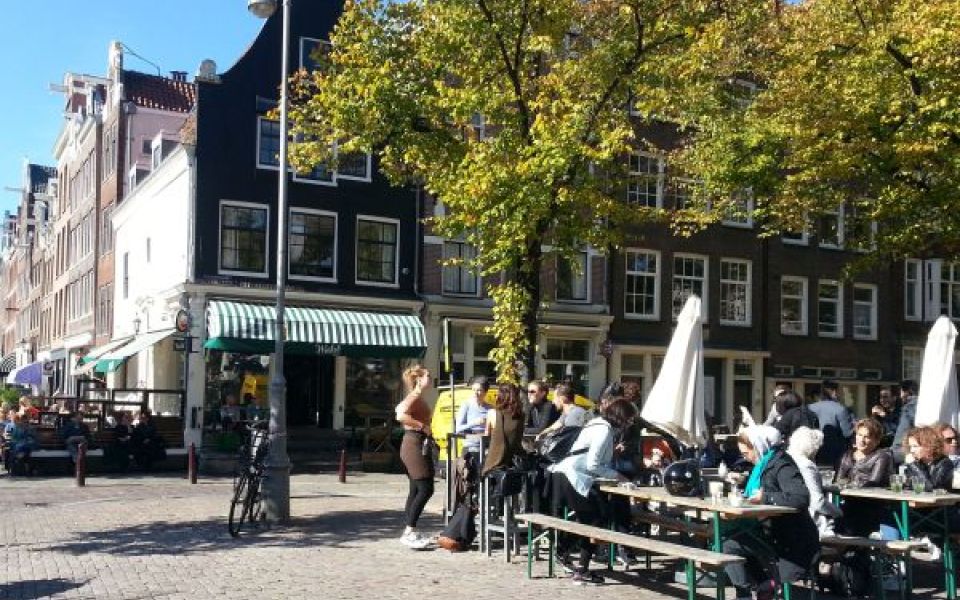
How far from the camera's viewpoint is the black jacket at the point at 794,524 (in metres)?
8.18

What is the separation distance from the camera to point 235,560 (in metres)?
10.7

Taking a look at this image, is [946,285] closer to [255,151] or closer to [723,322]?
[723,322]

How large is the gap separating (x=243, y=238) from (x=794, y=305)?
59.1ft

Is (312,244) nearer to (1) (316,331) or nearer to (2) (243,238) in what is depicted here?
(2) (243,238)

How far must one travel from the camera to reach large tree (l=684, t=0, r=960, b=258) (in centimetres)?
1634

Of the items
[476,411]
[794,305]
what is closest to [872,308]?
[794,305]

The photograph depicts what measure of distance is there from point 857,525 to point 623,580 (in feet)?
7.39

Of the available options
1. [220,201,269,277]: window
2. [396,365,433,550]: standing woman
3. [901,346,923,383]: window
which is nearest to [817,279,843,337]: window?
[901,346,923,383]: window

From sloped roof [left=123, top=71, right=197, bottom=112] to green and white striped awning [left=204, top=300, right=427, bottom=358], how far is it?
1538 centimetres

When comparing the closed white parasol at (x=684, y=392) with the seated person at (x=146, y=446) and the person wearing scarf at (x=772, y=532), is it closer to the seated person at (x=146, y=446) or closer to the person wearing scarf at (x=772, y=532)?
the person wearing scarf at (x=772, y=532)

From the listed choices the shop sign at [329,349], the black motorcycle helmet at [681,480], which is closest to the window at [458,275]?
the shop sign at [329,349]

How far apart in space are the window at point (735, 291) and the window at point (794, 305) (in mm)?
1416

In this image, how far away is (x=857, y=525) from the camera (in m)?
9.96

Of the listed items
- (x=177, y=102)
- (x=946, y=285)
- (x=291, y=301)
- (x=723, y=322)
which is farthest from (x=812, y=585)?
(x=177, y=102)
